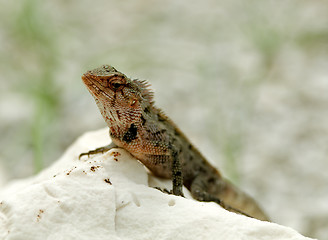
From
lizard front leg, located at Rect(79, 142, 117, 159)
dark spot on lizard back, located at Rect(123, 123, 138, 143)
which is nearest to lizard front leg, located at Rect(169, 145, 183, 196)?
dark spot on lizard back, located at Rect(123, 123, 138, 143)

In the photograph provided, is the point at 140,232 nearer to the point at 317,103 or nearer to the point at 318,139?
the point at 318,139

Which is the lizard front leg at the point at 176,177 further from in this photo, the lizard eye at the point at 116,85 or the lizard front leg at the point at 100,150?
the lizard eye at the point at 116,85

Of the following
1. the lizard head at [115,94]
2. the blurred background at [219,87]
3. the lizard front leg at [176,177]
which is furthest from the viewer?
the blurred background at [219,87]

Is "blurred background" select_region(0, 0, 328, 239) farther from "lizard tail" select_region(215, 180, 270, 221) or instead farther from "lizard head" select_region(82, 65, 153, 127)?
"lizard head" select_region(82, 65, 153, 127)

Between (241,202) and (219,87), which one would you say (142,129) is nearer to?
(241,202)

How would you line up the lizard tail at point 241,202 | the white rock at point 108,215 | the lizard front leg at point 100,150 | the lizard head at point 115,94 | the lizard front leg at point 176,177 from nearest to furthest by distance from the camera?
the white rock at point 108,215 < the lizard head at point 115,94 < the lizard front leg at point 176,177 < the lizard front leg at point 100,150 < the lizard tail at point 241,202

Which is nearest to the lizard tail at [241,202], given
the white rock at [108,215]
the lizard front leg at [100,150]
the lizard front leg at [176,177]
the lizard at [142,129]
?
the lizard at [142,129]

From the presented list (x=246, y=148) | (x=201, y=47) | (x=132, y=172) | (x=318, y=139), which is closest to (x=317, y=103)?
(x=318, y=139)
